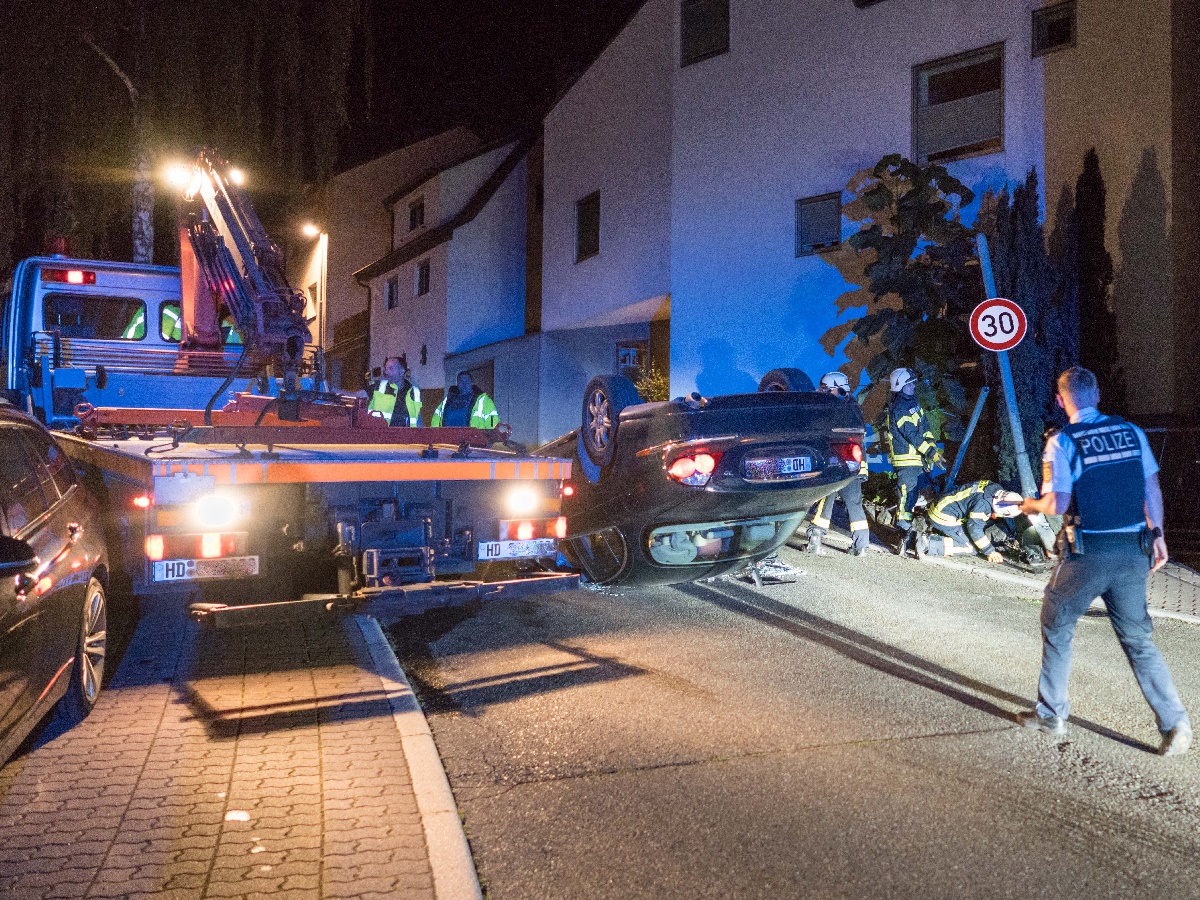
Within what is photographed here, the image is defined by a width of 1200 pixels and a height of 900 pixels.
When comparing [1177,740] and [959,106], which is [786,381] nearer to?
[1177,740]

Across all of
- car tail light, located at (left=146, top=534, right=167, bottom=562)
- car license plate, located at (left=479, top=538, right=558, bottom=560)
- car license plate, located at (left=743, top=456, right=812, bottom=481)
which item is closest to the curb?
car license plate, located at (left=479, top=538, right=558, bottom=560)

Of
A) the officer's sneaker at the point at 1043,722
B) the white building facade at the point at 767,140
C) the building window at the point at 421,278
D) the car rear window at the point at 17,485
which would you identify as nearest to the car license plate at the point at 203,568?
the car rear window at the point at 17,485

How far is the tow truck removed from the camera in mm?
4945

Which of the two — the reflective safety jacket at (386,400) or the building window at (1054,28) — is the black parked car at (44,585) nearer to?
the reflective safety jacket at (386,400)

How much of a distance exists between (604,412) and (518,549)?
110cm

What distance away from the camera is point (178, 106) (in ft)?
56.7

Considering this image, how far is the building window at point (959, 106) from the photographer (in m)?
12.9

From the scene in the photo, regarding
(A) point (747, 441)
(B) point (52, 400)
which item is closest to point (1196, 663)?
(A) point (747, 441)

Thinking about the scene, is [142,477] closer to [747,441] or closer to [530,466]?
[530,466]

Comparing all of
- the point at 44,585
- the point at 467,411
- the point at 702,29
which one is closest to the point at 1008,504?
the point at 44,585

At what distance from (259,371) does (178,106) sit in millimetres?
11268

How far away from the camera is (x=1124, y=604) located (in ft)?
14.3

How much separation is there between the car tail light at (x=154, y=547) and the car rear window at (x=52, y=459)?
0.57 metres

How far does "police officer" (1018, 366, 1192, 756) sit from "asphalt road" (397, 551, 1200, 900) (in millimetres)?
278
